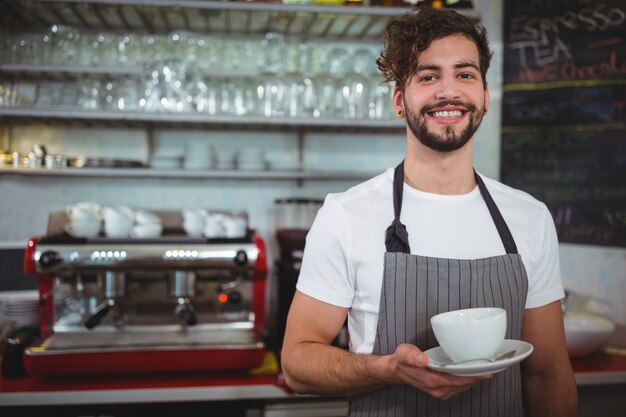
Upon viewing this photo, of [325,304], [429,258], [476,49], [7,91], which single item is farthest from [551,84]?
[7,91]

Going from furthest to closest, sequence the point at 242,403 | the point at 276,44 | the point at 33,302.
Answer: the point at 276,44
the point at 33,302
the point at 242,403

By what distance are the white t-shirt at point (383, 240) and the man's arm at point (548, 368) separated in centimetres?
4

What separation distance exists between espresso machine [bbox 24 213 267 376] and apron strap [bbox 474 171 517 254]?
999 mm

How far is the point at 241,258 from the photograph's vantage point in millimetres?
2242

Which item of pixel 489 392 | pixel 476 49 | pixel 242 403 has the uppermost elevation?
pixel 476 49

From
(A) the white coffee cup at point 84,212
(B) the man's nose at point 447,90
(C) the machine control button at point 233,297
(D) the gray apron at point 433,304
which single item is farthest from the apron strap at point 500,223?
(A) the white coffee cup at point 84,212

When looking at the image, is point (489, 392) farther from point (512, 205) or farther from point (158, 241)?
point (158, 241)

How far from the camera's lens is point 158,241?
2.26 metres

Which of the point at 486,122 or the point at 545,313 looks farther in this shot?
the point at 486,122

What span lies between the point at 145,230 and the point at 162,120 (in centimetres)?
53

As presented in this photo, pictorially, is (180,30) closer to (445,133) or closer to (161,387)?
(161,387)

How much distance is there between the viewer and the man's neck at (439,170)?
4.92 feet

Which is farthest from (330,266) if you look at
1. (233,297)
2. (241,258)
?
(233,297)

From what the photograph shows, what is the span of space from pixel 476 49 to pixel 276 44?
1.43 meters
